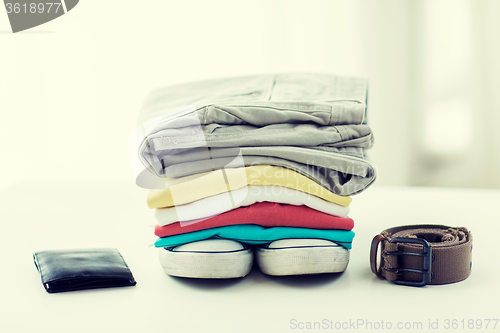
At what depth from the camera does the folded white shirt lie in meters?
0.67

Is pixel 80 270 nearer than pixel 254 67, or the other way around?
pixel 80 270

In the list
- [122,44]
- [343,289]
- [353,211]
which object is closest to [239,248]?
[343,289]

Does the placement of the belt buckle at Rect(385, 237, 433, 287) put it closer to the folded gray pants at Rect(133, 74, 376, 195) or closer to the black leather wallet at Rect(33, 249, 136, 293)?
the folded gray pants at Rect(133, 74, 376, 195)

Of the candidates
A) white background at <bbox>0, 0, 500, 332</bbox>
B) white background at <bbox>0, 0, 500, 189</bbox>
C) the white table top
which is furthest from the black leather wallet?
white background at <bbox>0, 0, 500, 189</bbox>

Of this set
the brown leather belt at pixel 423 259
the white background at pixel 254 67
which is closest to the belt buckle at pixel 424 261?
the brown leather belt at pixel 423 259

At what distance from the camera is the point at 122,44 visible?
1584 millimetres

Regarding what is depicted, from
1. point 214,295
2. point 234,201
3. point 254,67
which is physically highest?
point 254,67

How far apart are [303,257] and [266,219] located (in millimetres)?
74

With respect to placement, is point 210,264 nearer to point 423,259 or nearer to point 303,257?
point 303,257

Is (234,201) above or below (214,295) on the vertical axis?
above

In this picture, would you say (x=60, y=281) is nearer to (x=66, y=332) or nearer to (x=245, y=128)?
(x=66, y=332)

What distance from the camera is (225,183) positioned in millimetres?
660

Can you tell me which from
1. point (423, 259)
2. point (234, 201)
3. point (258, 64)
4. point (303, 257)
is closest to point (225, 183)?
point (234, 201)

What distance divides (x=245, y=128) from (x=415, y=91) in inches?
46.1
